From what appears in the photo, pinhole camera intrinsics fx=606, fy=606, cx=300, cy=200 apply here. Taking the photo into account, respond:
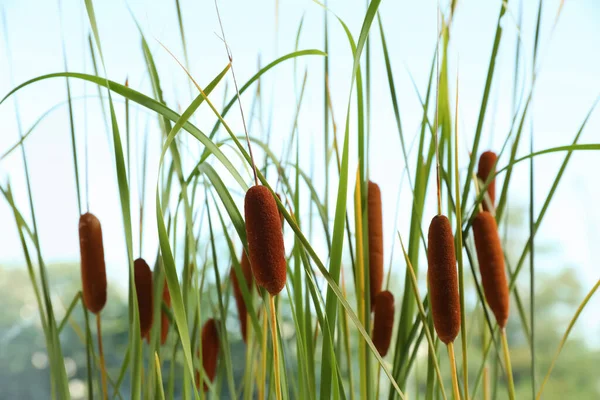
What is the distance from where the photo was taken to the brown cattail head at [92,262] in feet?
1.87

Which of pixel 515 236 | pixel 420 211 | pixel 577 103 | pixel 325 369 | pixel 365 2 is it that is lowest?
pixel 325 369

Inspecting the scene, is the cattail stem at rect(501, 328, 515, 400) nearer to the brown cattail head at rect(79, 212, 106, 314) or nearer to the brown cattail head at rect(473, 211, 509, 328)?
the brown cattail head at rect(473, 211, 509, 328)

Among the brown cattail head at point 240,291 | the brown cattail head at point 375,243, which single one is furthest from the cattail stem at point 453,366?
the brown cattail head at point 240,291

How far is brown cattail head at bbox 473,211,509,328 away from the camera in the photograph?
51 centimetres

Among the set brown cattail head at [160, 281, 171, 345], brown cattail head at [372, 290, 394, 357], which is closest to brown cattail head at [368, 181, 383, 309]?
brown cattail head at [372, 290, 394, 357]

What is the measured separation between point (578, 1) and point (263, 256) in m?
3.74

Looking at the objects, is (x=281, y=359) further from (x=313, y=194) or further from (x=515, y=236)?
(x=515, y=236)

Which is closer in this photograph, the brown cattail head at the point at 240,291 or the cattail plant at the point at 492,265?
the cattail plant at the point at 492,265

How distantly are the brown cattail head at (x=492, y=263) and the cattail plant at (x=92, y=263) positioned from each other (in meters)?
0.35

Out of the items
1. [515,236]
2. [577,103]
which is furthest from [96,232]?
[515,236]

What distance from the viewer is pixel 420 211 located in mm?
591

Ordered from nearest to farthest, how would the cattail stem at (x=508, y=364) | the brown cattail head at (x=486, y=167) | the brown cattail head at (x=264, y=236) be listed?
1. the brown cattail head at (x=264, y=236)
2. the cattail stem at (x=508, y=364)
3. the brown cattail head at (x=486, y=167)

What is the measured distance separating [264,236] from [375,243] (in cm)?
22

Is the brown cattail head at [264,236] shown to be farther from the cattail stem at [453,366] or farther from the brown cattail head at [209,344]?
the brown cattail head at [209,344]
